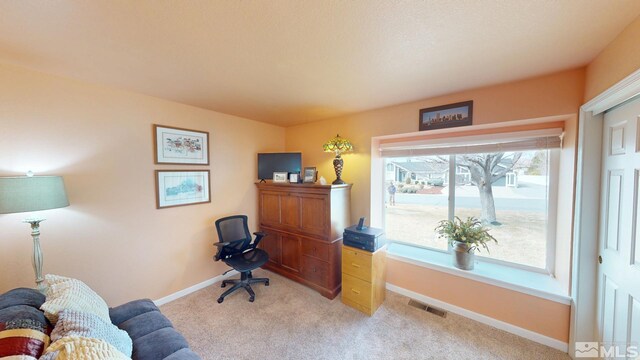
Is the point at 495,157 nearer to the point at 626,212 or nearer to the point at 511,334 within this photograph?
the point at 626,212

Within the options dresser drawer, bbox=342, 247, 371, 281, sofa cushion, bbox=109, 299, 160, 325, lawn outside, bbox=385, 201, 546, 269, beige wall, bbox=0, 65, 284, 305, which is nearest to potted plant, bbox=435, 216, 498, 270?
lawn outside, bbox=385, 201, 546, 269

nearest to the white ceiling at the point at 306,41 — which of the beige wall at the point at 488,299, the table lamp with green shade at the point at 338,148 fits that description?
the table lamp with green shade at the point at 338,148

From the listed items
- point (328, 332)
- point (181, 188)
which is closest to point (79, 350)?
point (328, 332)

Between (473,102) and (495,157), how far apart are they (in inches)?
28.4

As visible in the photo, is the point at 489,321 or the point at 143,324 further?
the point at 489,321

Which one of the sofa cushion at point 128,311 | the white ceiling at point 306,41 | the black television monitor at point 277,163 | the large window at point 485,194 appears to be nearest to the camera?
the white ceiling at point 306,41

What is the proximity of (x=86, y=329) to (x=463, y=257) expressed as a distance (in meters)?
2.94

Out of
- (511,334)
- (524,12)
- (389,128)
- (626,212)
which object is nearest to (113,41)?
(524,12)

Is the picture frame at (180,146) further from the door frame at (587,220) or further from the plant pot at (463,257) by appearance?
the door frame at (587,220)

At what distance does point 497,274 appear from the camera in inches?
85.8

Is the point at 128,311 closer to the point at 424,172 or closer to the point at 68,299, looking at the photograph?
the point at 68,299

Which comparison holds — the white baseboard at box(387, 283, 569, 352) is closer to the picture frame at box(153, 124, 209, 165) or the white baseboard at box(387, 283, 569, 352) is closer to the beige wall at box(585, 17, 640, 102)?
the beige wall at box(585, 17, 640, 102)

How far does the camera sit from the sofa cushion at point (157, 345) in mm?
1232

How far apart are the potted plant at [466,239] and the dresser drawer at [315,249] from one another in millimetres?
1421
